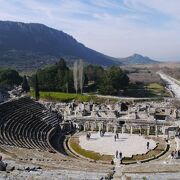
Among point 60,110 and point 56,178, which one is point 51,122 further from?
point 56,178

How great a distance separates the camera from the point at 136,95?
10094cm

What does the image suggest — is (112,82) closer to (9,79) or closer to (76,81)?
(76,81)

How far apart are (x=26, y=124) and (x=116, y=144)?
38.5 ft

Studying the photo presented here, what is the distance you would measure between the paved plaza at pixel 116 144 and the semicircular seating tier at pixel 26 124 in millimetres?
5294

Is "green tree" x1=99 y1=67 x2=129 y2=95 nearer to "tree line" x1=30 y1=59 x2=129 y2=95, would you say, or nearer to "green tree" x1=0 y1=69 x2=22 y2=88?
"tree line" x1=30 y1=59 x2=129 y2=95

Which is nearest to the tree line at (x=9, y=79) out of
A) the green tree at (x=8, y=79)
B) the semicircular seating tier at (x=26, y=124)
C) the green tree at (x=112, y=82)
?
the green tree at (x=8, y=79)

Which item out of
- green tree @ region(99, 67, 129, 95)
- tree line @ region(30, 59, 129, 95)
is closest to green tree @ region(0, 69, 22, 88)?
tree line @ region(30, 59, 129, 95)

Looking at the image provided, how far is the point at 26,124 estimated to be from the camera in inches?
1998

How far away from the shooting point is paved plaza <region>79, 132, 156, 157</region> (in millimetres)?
45719

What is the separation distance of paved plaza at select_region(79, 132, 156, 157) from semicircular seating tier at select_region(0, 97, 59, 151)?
5294 mm

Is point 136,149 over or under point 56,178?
under

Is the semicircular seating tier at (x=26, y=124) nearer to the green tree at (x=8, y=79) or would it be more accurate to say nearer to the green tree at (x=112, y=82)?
the green tree at (x=112, y=82)

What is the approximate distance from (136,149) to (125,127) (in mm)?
10988

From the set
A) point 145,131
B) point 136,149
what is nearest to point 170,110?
point 145,131
